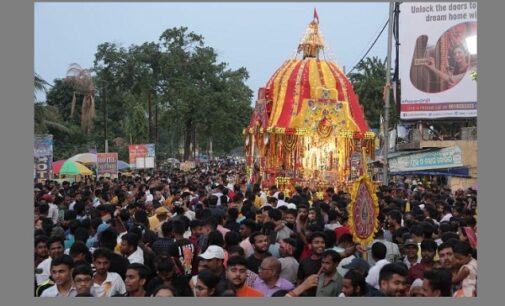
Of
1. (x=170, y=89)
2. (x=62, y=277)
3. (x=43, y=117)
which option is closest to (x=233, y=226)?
(x=62, y=277)

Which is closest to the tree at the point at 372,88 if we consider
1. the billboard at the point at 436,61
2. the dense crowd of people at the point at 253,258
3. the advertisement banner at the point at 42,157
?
the billboard at the point at 436,61

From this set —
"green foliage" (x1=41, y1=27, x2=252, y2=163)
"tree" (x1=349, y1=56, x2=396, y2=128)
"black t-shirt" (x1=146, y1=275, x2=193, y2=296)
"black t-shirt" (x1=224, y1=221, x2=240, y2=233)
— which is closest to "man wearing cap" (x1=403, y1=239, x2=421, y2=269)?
"black t-shirt" (x1=224, y1=221, x2=240, y2=233)

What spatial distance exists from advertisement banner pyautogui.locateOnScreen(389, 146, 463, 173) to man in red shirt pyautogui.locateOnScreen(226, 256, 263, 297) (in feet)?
40.9

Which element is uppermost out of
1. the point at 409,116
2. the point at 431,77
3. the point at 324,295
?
the point at 431,77

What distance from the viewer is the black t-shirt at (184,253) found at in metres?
6.65

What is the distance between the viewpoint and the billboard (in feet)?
89.3

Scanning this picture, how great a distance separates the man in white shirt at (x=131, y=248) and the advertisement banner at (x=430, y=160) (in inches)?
467

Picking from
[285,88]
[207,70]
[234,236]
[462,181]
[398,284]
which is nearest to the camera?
[398,284]

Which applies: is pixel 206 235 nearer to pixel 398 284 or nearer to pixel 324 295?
pixel 324 295

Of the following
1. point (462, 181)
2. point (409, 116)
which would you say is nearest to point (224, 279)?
point (462, 181)

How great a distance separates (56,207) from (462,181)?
12.0 m

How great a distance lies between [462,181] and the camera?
18516 mm

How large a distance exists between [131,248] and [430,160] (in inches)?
486

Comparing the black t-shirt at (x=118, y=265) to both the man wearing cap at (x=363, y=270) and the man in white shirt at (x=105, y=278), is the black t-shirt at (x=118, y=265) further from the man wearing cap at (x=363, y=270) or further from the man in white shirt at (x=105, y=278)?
the man wearing cap at (x=363, y=270)
